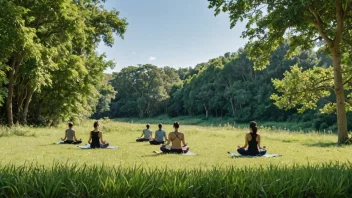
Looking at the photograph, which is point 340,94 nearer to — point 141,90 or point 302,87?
point 302,87

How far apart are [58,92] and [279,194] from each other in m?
32.1

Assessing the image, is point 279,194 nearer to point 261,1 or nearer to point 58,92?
point 261,1

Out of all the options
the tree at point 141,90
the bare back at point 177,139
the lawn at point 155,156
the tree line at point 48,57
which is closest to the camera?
the lawn at point 155,156

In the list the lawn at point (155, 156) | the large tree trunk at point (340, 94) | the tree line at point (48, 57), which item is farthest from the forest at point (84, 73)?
the lawn at point (155, 156)

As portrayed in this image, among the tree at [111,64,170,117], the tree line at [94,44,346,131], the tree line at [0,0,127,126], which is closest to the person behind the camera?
the tree line at [0,0,127,126]

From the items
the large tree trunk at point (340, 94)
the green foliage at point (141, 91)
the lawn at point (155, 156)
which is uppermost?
the green foliage at point (141, 91)

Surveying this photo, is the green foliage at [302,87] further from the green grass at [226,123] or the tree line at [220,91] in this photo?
the tree line at [220,91]

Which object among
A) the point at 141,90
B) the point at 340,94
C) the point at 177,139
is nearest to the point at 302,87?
the point at 340,94

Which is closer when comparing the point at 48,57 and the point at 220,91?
the point at 48,57

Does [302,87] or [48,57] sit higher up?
[48,57]

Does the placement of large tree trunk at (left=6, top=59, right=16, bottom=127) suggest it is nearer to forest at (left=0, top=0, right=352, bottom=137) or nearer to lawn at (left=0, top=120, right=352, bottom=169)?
forest at (left=0, top=0, right=352, bottom=137)

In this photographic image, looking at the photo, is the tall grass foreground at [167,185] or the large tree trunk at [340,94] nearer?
the tall grass foreground at [167,185]

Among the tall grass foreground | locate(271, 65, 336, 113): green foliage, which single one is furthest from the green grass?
the tall grass foreground

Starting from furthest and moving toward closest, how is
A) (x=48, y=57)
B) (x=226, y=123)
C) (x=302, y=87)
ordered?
1. (x=226, y=123)
2. (x=48, y=57)
3. (x=302, y=87)
